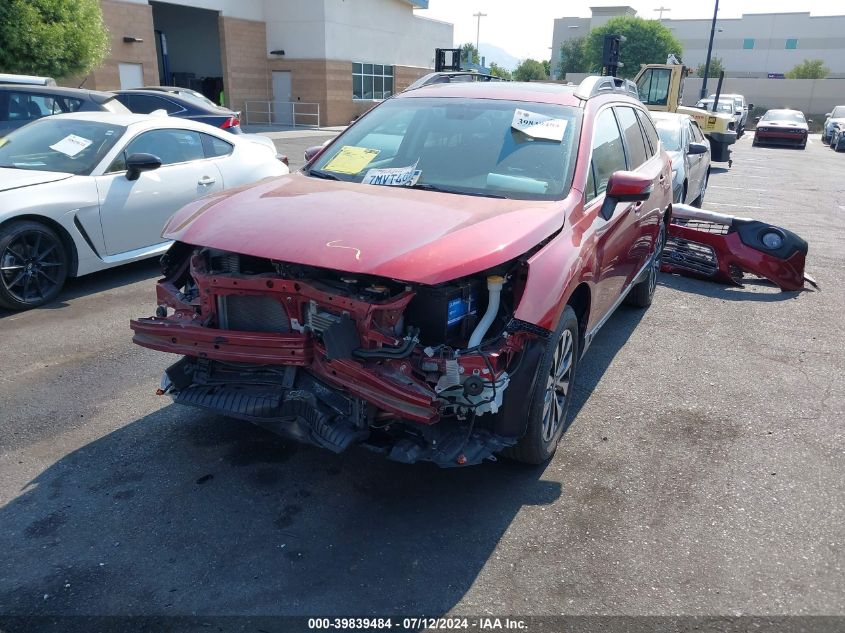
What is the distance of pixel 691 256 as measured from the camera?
7723 millimetres

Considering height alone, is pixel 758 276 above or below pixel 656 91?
below

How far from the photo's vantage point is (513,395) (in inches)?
124

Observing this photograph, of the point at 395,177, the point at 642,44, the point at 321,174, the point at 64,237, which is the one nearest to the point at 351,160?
the point at 321,174

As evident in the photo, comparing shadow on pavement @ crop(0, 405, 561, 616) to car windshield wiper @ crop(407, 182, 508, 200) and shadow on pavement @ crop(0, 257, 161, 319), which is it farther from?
shadow on pavement @ crop(0, 257, 161, 319)

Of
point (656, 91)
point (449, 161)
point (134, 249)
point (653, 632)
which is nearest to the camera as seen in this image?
point (653, 632)

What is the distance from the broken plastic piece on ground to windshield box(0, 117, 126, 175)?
6015mm

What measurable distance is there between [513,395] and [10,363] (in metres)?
3.69

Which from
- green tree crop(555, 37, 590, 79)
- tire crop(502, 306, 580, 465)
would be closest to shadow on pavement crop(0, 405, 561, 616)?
tire crop(502, 306, 580, 465)

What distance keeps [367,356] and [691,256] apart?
5.80 metres

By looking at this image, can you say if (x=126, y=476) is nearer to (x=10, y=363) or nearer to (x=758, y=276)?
(x=10, y=363)

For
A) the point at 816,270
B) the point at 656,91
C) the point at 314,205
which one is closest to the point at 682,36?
the point at 656,91

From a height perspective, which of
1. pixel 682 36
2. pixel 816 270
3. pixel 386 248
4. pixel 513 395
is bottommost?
pixel 816 270

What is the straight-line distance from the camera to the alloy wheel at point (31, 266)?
5645 mm

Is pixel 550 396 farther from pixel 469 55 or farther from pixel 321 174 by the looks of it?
pixel 469 55
